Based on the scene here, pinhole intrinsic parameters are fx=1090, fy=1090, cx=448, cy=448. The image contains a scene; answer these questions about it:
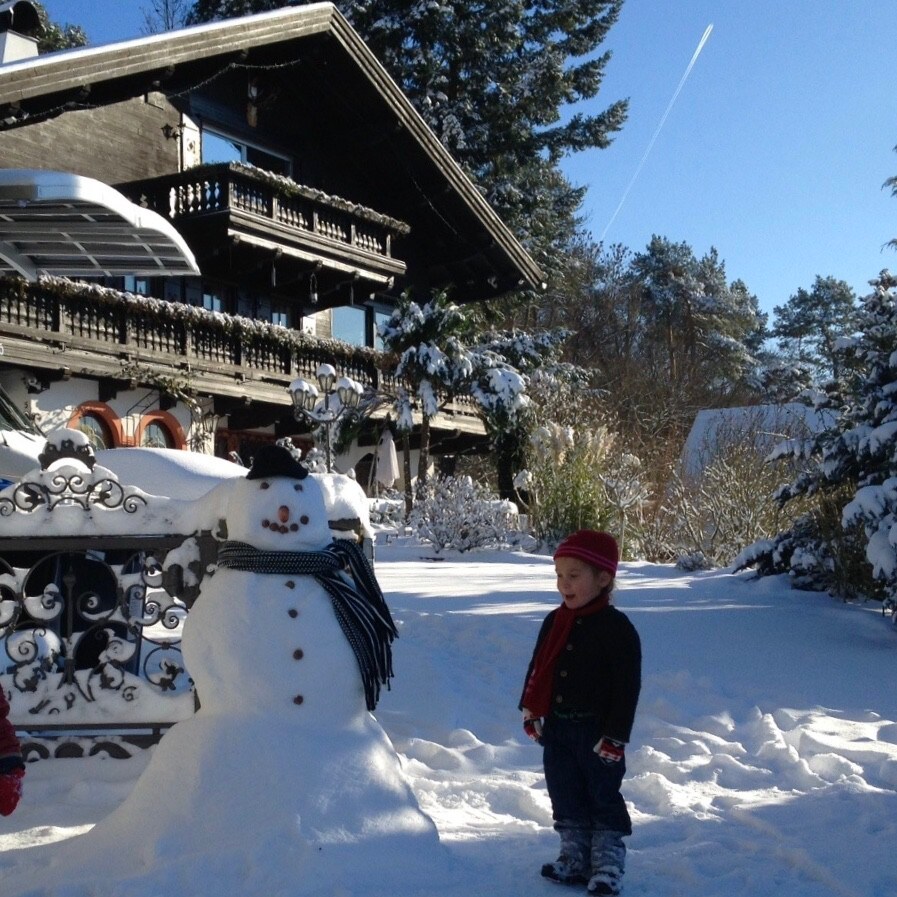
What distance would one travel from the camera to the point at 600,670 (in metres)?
3.62

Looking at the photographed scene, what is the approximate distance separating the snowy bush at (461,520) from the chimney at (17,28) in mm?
8897

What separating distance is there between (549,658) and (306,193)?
16.6 metres

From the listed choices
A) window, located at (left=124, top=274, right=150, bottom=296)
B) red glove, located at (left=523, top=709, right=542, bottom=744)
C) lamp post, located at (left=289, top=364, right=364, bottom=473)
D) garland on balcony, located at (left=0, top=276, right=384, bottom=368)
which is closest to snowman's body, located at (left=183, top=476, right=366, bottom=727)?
red glove, located at (left=523, top=709, right=542, bottom=744)

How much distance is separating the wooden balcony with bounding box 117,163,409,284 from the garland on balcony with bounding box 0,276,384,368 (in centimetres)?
132

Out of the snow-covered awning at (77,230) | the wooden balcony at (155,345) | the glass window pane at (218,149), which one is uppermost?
the glass window pane at (218,149)

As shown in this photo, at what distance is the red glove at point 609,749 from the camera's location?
3430 millimetres

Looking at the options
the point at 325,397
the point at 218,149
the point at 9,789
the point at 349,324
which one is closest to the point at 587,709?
the point at 9,789

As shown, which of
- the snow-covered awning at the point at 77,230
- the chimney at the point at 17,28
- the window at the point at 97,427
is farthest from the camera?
the window at the point at 97,427

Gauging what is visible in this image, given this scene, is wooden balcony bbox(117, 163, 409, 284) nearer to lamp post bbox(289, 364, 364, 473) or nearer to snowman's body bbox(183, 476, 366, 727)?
lamp post bbox(289, 364, 364, 473)

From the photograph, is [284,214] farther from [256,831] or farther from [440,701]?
[256,831]

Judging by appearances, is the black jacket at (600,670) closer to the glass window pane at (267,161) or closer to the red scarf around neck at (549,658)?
the red scarf around neck at (549,658)

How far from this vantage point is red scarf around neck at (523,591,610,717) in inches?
146

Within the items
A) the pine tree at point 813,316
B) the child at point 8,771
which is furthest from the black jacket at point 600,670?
the pine tree at point 813,316

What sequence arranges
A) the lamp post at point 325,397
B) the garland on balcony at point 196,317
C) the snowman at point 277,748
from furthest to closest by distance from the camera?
the garland on balcony at point 196,317 < the lamp post at point 325,397 < the snowman at point 277,748
